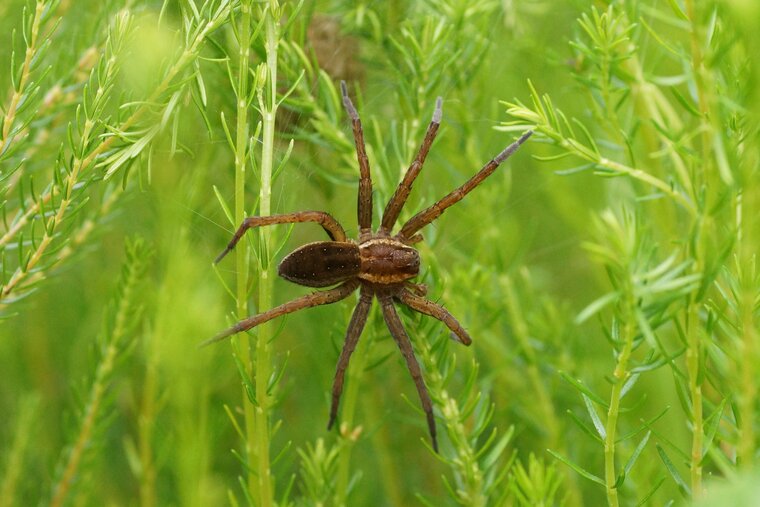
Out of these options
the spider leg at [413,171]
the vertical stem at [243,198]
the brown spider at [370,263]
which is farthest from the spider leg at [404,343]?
the vertical stem at [243,198]

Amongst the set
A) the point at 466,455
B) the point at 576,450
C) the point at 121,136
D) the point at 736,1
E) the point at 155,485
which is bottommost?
the point at 155,485

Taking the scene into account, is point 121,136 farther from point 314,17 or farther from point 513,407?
point 513,407

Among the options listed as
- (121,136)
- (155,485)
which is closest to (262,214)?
(121,136)

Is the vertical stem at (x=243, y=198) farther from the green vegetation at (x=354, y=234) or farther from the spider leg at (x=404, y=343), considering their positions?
the spider leg at (x=404, y=343)

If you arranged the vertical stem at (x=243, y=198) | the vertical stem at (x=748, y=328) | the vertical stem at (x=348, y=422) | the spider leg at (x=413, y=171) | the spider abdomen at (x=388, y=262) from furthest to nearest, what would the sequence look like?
1. the spider abdomen at (x=388, y=262)
2. the spider leg at (x=413, y=171)
3. the vertical stem at (x=348, y=422)
4. the vertical stem at (x=243, y=198)
5. the vertical stem at (x=748, y=328)

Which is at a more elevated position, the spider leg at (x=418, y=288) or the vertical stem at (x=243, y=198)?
the vertical stem at (x=243, y=198)

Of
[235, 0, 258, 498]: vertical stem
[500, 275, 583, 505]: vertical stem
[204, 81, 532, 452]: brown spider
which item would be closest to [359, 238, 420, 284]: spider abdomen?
[204, 81, 532, 452]: brown spider

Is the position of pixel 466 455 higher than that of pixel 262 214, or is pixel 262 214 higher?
pixel 262 214

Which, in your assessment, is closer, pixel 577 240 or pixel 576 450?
pixel 576 450
